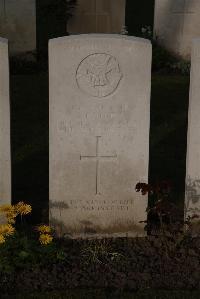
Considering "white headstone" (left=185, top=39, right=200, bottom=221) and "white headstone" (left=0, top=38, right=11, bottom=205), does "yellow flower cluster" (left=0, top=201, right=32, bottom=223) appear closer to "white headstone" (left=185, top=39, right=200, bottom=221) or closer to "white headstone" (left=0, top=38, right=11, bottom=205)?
"white headstone" (left=0, top=38, right=11, bottom=205)

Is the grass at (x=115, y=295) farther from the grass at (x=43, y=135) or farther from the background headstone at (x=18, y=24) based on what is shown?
the background headstone at (x=18, y=24)

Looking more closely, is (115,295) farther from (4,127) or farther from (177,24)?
(177,24)

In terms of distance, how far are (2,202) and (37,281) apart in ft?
3.30

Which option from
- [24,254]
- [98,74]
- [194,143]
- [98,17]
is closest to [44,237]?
[24,254]

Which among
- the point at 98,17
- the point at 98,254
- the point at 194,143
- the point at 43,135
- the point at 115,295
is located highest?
the point at 98,17

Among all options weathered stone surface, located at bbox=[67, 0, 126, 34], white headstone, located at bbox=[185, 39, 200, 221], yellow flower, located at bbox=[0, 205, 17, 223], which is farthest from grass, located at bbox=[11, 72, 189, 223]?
weathered stone surface, located at bbox=[67, 0, 126, 34]

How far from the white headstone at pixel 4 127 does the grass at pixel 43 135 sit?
2.22 ft

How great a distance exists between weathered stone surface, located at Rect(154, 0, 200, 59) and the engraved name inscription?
8.26 meters

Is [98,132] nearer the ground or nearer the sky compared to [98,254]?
nearer the sky

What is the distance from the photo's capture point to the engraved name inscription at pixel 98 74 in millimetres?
5504

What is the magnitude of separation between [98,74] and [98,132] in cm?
51

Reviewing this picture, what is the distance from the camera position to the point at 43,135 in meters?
8.83

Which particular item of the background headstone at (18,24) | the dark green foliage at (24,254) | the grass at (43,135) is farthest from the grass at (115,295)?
the background headstone at (18,24)

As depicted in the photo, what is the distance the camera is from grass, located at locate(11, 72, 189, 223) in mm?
7051
